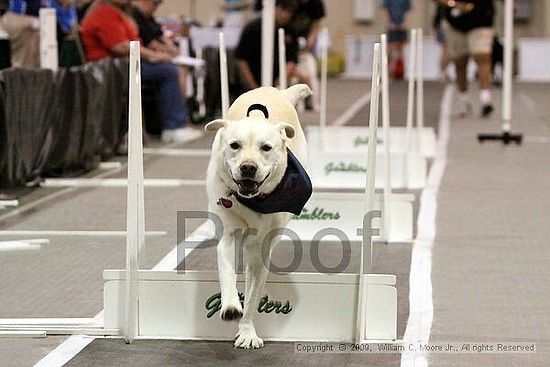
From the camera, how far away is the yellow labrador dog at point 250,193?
4656mm

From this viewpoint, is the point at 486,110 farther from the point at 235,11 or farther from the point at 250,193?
the point at 250,193

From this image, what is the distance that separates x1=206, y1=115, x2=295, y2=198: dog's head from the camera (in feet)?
15.2

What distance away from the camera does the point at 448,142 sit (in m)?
13.1

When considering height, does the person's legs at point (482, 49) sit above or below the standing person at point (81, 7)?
→ below

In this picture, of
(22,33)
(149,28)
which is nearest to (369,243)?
(22,33)

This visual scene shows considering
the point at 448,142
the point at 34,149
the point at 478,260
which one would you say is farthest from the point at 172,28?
the point at 478,260

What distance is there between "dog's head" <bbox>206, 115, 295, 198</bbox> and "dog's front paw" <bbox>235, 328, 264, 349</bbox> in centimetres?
53

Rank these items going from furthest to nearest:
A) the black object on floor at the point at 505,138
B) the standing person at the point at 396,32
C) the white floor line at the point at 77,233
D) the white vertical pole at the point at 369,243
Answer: the standing person at the point at 396,32, the black object on floor at the point at 505,138, the white floor line at the point at 77,233, the white vertical pole at the point at 369,243

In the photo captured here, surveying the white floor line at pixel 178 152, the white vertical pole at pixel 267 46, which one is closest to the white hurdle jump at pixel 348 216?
the white vertical pole at pixel 267 46

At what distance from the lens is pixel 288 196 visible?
4.87m

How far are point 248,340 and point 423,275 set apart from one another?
165 cm

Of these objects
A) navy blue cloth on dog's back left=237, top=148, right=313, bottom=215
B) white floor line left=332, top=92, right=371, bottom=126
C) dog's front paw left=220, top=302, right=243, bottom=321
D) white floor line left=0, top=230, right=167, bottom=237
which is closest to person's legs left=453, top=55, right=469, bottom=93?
white floor line left=332, top=92, right=371, bottom=126

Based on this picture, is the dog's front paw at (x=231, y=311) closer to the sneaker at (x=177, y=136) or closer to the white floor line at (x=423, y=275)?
the white floor line at (x=423, y=275)

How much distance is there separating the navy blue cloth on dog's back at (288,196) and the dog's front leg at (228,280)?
159mm
